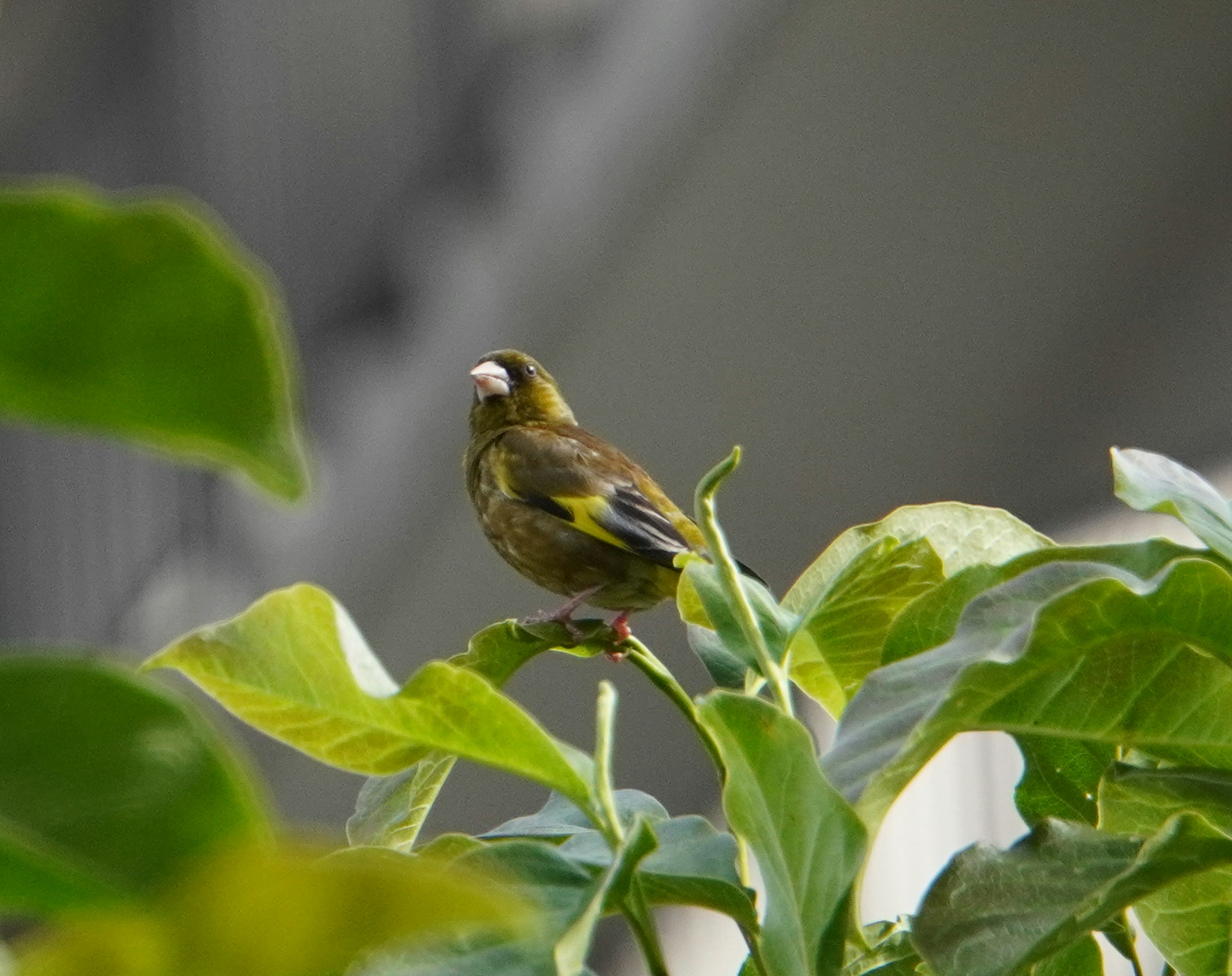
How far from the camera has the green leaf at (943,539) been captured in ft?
2.57

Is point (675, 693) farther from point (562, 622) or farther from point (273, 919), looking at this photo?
point (562, 622)

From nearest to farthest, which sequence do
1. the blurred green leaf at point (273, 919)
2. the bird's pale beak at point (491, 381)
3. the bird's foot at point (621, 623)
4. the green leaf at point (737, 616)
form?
the blurred green leaf at point (273, 919)
the green leaf at point (737, 616)
the bird's foot at point (621, 623)
the bird's pale beak at point (491, 381)

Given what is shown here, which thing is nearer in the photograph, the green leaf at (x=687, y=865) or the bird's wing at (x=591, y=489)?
the green leaf at (x=687, y=865)

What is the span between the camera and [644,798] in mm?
788

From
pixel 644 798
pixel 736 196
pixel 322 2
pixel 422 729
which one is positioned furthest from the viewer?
pixel 322 2

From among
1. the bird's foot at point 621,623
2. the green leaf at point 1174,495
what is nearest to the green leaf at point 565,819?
the green leaf at point 1174,495

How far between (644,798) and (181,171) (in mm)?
4397

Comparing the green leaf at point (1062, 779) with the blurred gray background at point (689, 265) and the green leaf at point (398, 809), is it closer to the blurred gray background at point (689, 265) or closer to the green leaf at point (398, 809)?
the green leaf at point (398, 809)

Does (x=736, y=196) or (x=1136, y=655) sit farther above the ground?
(x=1136, y=655)

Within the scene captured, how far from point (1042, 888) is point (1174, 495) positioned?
0.17 m

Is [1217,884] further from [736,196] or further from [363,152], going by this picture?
[363,152]

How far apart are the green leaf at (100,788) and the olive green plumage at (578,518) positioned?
1.91 metres

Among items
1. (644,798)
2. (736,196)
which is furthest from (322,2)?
(644,798)

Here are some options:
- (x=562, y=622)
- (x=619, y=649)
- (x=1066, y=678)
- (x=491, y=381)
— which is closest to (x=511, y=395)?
(x=491, y=381)
